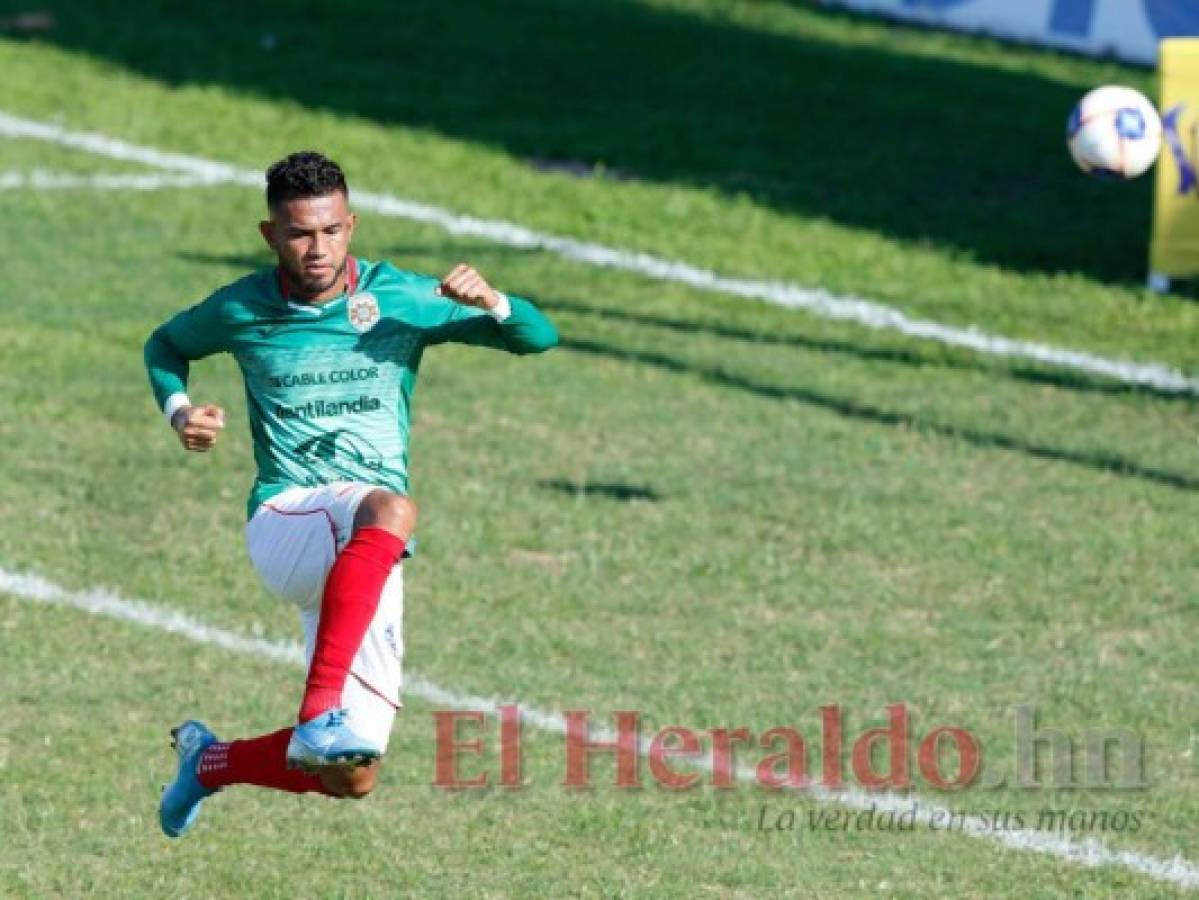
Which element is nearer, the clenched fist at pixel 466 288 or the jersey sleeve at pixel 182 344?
the clenched fist at pixel 466 288

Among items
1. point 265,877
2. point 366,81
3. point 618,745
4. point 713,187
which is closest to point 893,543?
point 618,745

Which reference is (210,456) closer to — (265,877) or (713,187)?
(265,877)

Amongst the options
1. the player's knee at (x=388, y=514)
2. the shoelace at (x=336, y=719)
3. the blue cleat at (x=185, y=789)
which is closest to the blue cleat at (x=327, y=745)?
the shoelace at (x=336, y=719)

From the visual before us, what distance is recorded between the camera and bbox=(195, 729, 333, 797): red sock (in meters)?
7.88

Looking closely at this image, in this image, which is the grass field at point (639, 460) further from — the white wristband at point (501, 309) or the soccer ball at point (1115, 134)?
the white wristband at point (501, 309)

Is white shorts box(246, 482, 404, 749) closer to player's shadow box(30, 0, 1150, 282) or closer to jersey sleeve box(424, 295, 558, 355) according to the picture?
jersey sleeve box(424, 295, 558, 355)

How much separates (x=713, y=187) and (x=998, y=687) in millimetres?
8993

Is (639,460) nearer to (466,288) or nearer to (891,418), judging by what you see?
(891,418)

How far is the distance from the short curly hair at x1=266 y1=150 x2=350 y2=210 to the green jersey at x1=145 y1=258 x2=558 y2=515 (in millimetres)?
348

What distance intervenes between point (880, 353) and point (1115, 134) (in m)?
2.49

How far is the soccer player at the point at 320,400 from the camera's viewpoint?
771cm

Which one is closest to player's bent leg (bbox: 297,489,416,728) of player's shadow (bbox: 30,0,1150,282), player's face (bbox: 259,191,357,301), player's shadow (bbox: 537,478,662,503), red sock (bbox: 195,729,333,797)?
red sock (bbox: 195,729,333,797)

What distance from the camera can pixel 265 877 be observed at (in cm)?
827

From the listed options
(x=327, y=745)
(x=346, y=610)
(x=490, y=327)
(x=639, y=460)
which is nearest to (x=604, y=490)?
(x=639, y=460)
